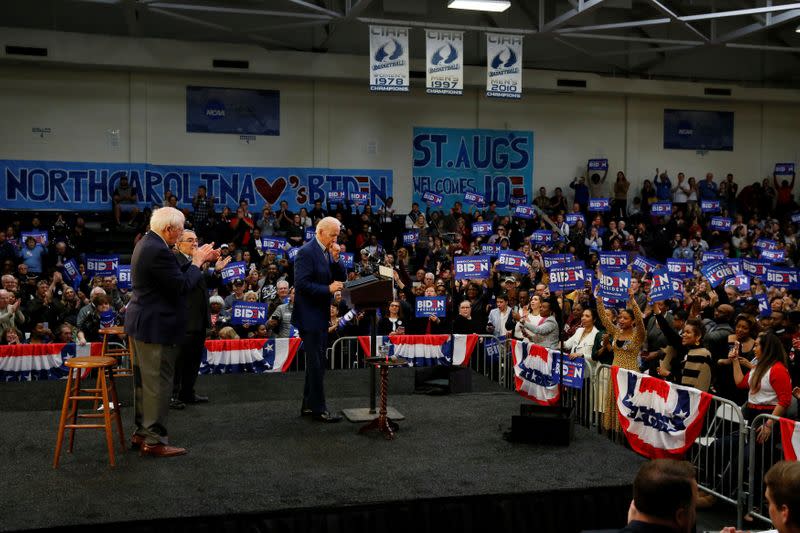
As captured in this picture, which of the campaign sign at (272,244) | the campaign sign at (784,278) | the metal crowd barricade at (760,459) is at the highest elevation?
the campaign sign at (272,244)

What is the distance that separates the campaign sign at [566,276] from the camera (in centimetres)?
1150

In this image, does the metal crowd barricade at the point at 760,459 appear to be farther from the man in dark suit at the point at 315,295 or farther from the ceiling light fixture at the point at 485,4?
the ceiling light fixture at the point at 485,4

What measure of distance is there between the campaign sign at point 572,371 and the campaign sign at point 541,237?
863 cm

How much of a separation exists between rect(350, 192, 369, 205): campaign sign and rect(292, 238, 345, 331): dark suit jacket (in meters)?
13.2

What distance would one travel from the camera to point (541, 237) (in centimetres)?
1734

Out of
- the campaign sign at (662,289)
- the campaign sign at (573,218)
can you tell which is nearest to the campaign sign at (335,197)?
the campaign sign at (573,218)

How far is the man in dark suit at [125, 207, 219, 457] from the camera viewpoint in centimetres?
561

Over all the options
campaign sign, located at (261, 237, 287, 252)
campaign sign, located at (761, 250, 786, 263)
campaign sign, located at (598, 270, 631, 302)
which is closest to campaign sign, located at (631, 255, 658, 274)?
campaign sign, located at (598, 270, 631, 302)

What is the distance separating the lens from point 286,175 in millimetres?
20469

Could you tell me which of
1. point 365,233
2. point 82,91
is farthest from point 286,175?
point 82,91

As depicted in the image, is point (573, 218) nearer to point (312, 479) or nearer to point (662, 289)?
point (662, 289)

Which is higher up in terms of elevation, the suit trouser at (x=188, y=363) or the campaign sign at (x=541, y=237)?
the campaign sign at (x=541, y=237)

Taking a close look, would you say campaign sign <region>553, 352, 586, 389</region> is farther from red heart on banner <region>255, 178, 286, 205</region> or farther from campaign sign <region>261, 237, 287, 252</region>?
red heart on banner <region>255, 178, 286, 205</region>

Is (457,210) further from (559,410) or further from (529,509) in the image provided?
(529,509)
